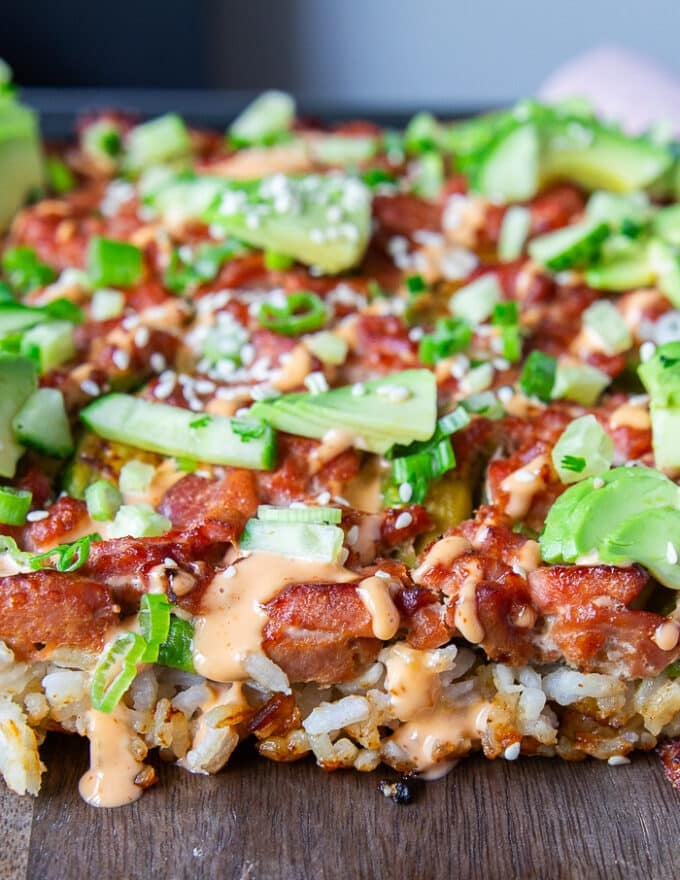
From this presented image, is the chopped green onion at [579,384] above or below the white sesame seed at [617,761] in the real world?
above

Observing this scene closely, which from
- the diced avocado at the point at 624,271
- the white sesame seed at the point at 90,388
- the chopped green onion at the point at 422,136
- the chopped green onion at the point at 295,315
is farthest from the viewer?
the chopped green onion at the point at 422,136

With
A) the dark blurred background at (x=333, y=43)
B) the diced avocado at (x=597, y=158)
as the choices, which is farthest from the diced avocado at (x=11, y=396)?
the dark blurred background at (x=333, y=43)

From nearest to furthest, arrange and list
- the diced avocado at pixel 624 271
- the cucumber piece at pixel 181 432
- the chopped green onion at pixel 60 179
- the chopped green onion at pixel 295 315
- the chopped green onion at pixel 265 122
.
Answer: the cucumber piece at pixel 181 432 < the chopped green onion at pixel 295 315 < the diced avocado at pixel 624 271 < the chopped green onion at pixel 60 179 < the chopped green onion at pixel 265 122

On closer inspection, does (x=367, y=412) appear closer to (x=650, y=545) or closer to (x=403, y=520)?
(x=403, y=520)

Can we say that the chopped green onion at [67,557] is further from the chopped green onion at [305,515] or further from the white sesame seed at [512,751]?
the white sesame seed at [512,751]

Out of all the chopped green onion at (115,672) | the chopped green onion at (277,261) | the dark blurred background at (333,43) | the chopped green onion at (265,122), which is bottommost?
the dark blurred background at (333,43)

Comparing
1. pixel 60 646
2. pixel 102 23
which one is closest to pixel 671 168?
pixel 60 646

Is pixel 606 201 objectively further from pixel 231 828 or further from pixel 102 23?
pixel 102 23
